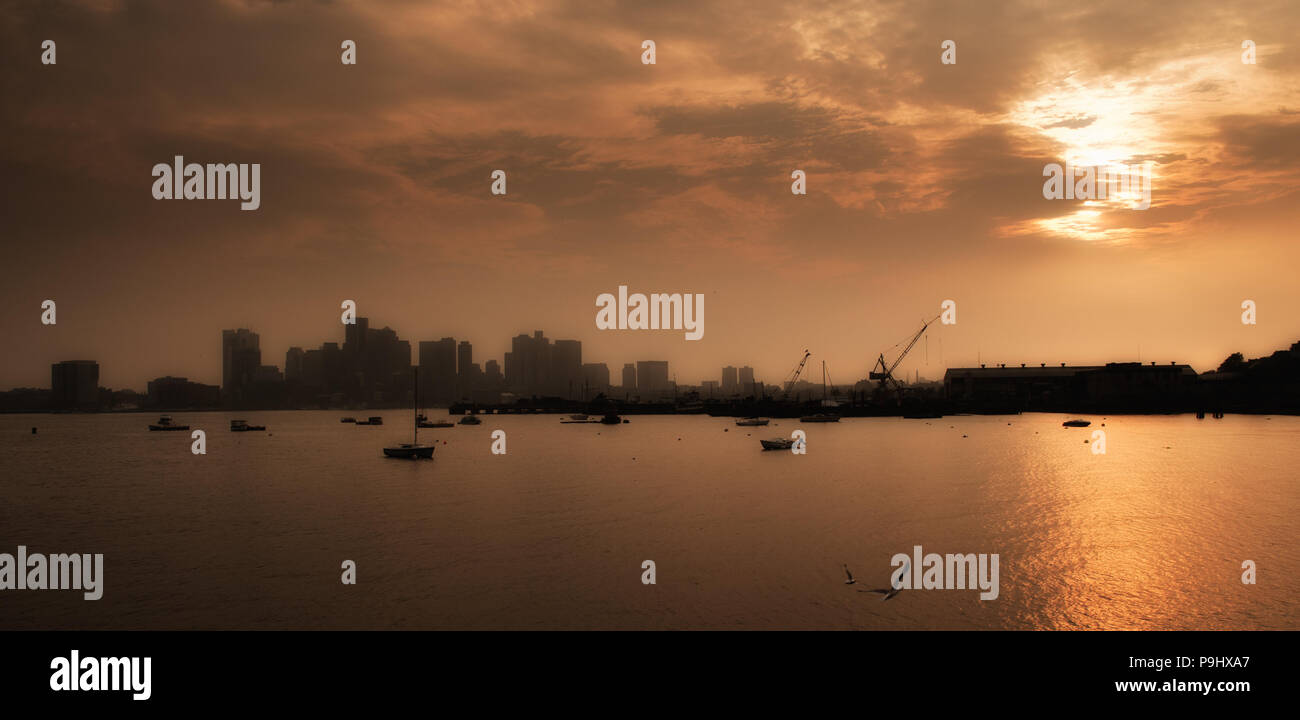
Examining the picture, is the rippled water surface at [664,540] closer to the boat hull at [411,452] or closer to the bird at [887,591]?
the bird at [887,591]

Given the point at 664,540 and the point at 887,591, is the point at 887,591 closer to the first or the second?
the point at 887,591

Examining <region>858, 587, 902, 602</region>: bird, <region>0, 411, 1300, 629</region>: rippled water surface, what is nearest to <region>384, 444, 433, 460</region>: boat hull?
<region>0, 411, 1300, 629</region>: rippled water surface

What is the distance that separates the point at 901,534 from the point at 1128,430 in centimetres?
11614

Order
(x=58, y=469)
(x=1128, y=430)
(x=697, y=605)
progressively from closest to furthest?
1. (x=697, y=605)
2. (x=58, y=469)
3. (x=1128, y=430)

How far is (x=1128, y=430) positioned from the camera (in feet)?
417

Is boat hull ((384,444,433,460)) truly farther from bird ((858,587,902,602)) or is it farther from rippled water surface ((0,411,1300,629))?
bird ((858,587,902,602))

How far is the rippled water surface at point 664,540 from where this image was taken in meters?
23.1

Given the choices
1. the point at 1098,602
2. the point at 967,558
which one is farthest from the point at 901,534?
the point at 1098,602

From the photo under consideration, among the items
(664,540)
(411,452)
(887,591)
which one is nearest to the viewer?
(887,591)

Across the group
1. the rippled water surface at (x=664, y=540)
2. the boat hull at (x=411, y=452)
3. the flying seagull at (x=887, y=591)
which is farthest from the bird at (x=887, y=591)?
the boat hull at (x=411, y=452)

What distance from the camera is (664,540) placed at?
34.2m

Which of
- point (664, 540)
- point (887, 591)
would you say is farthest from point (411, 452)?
point (887, 591)
